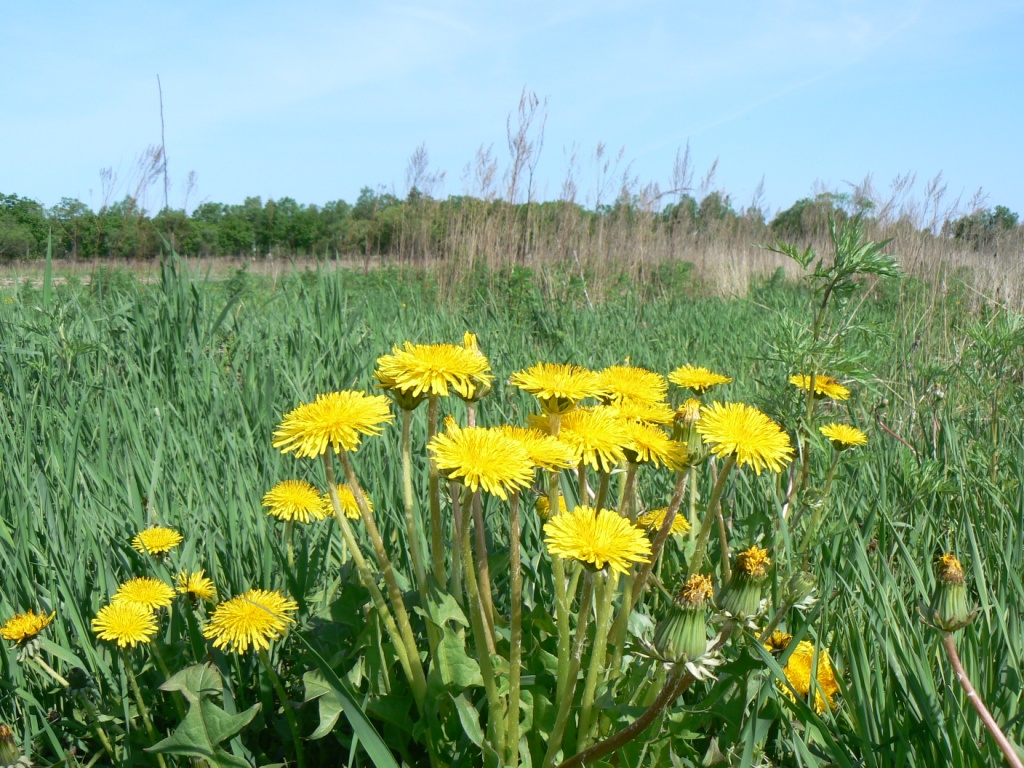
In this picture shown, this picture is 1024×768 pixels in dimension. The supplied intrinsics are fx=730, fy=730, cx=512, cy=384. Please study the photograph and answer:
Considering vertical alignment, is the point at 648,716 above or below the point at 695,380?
below

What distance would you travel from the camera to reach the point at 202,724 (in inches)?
37.1

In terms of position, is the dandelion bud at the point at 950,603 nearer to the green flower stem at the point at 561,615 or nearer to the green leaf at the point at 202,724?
the green flower stem at the point at 561,615

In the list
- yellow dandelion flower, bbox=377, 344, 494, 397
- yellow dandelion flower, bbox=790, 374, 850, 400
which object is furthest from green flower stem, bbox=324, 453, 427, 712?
yellow dandelion flower, bbox=790, 374, 850, 400

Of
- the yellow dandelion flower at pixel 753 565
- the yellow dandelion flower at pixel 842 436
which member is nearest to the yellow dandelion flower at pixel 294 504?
the yellow dandelion flower at pixel 753 565

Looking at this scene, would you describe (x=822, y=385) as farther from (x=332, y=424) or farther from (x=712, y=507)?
(x=332, y=424)

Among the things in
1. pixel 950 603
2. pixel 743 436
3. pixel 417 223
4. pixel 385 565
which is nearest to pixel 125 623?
pixel 385 565

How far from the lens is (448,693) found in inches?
35.8

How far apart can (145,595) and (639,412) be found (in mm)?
753

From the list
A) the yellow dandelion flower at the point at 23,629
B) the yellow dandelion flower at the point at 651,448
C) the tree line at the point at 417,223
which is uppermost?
the tree line at the point at 417,223

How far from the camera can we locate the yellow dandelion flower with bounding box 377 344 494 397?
845 millimetres

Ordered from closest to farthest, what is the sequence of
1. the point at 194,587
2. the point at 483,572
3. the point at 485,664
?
the point at 485,664 → the point at 483,572 → the point at 194,587

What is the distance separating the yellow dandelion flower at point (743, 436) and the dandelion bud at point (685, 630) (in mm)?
178

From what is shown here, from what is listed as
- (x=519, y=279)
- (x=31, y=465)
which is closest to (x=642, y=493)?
(x=31, y=465)

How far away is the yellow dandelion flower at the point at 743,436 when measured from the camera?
2.89 feet
